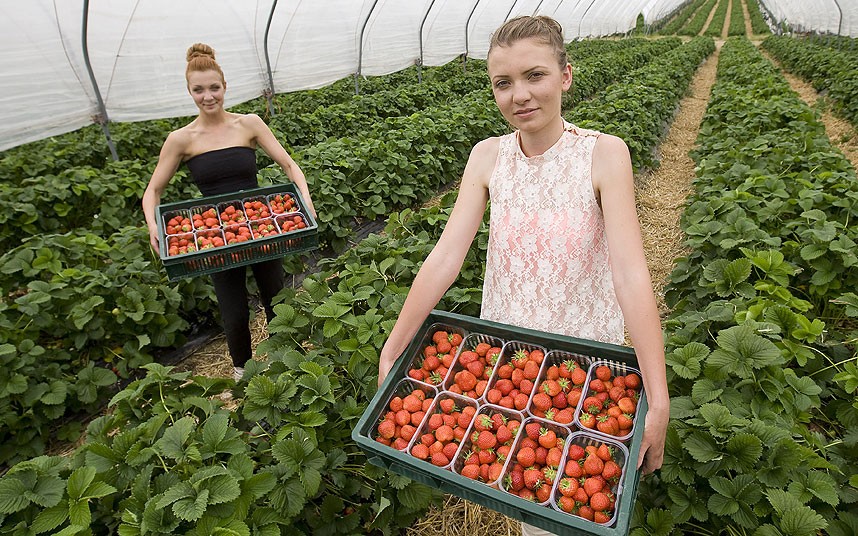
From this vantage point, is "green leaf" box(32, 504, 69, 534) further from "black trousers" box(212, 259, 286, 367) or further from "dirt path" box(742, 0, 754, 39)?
"dirt path" box(742, 0, 754, 39)

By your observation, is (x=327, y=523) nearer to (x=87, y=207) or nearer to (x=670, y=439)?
(x=670, y=439)

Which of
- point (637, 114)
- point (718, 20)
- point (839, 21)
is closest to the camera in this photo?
point (637, 114)

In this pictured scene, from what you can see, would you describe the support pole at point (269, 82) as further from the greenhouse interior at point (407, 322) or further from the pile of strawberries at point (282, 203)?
the pile of strawberries at point (282, 203)

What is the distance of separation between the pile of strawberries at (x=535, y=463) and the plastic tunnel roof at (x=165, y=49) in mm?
6441

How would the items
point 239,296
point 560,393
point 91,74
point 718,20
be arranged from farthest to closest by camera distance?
point 718,20
point 91,74
point 239,296
point 560,393

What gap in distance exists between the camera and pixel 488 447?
1268mm

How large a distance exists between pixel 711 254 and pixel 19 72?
702cm

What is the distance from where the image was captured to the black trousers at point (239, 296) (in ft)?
9.54

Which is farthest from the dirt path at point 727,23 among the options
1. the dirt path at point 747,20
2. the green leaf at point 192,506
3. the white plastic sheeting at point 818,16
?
the green leaf at point 192,506

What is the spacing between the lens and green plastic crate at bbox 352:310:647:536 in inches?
41.4

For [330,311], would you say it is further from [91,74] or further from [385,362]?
[91,74]

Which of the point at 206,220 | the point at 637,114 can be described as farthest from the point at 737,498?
the point at 637,114

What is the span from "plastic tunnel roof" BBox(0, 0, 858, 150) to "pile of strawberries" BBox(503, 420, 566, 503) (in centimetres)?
644

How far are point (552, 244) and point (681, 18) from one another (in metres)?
56.9
